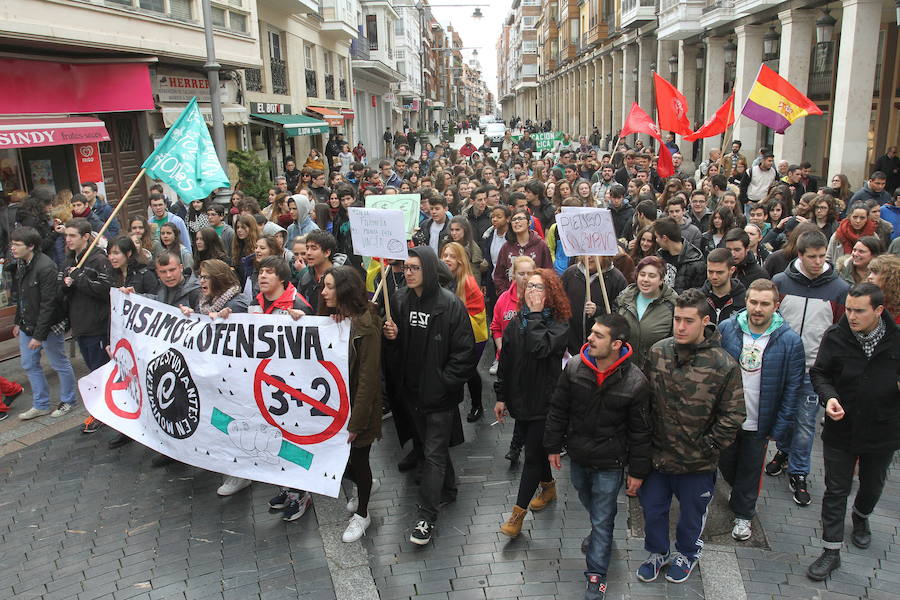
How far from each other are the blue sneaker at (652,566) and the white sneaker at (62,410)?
5.61 metres

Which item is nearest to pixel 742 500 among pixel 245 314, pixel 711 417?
pixel 711 417

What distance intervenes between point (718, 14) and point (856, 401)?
21.0m

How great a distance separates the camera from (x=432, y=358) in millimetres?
4867

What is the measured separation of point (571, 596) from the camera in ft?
13.6

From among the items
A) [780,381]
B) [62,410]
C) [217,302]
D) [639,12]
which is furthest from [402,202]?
[639,12]

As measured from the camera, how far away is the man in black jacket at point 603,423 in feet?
13.0

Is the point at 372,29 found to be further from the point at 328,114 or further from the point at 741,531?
the point at 741,531

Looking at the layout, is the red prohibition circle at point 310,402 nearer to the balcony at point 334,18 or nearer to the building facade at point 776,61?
the building facade at point 776,61

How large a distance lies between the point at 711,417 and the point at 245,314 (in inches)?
124

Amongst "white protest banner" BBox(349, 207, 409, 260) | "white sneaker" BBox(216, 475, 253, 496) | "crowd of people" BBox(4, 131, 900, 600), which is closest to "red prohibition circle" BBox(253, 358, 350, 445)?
"crowd of people" BBox(4, 131, 900, 600)

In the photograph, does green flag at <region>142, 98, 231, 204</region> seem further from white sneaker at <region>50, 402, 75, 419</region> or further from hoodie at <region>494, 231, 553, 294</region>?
hoodie at <region>494, 231, 553, 294</region>

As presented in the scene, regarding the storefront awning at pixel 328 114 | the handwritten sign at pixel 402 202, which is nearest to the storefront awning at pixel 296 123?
the storefront awning at pixel 328 114

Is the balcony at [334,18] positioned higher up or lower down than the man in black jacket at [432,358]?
higher up

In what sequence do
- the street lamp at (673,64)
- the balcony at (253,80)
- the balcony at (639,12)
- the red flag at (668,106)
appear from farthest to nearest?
the balcony at (639,12)
the street lamp at (673,64)
the balcony at (253,80)
the red flag at (668,106)
